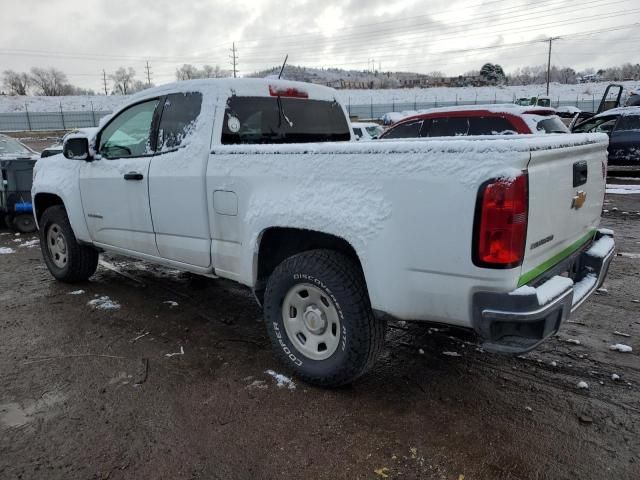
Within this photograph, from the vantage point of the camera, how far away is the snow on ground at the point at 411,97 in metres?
63.9

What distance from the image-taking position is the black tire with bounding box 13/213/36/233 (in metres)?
8.52

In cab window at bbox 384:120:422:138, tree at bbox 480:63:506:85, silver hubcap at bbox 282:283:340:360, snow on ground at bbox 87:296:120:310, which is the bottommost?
snow on ground at bbox 87:296:120:310

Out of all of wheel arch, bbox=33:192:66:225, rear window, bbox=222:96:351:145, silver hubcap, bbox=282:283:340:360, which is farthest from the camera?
wheel arch, bbox=33:192:66:225

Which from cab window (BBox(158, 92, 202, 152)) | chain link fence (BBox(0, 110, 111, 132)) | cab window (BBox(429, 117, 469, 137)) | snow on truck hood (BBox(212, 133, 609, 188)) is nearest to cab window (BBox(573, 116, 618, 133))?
cab window (BBox(429, 117, 469, 137))

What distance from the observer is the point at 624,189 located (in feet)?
36.0

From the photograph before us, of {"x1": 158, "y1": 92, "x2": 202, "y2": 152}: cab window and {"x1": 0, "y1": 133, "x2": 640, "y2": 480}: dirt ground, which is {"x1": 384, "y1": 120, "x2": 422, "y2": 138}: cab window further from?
{"x1": 158, "y1": 92, "x2": 202, "y2": 152}: cab window

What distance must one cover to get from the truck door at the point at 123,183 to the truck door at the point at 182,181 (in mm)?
169

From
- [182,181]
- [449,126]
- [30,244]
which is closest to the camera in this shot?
[182,181]

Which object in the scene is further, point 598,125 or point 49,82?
point 49,82

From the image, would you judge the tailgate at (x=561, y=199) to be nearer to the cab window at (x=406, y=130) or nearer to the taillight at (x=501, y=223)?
the taillight at (x=501, y=223)

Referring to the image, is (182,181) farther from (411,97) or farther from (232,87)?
(411,97)

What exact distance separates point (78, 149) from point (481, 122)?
21.7 feet

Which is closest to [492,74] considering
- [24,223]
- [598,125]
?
[598,125]

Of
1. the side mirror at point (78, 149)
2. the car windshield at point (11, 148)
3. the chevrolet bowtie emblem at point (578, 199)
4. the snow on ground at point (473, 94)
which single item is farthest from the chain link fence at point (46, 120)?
the chevrolet bowtie emblem at point (578, 199)
